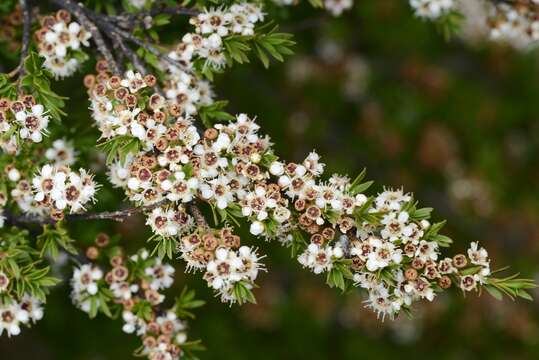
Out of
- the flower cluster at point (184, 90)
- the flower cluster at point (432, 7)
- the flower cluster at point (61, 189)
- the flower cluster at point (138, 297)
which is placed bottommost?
the flower cluster at point (138, 297)

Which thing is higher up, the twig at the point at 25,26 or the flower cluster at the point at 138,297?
the twig at the point at 25,26

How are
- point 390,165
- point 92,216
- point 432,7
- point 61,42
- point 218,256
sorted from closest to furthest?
1. point 218,256
2. point 92,216
3. point 61,42
4. point 432,7
5. point 390,165

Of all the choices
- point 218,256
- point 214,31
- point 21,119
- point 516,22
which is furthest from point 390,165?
point 21,119

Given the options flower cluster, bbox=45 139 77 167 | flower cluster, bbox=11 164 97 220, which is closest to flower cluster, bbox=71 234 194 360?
flower cluster, bbox=45 139 77 167

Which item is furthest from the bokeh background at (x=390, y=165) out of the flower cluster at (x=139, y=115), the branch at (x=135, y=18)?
the flower cluster at (x=139, y=115)

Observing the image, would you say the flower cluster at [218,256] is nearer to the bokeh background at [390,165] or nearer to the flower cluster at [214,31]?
the flower cluster at [214,31]

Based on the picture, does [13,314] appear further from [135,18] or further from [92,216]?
[135,18]
